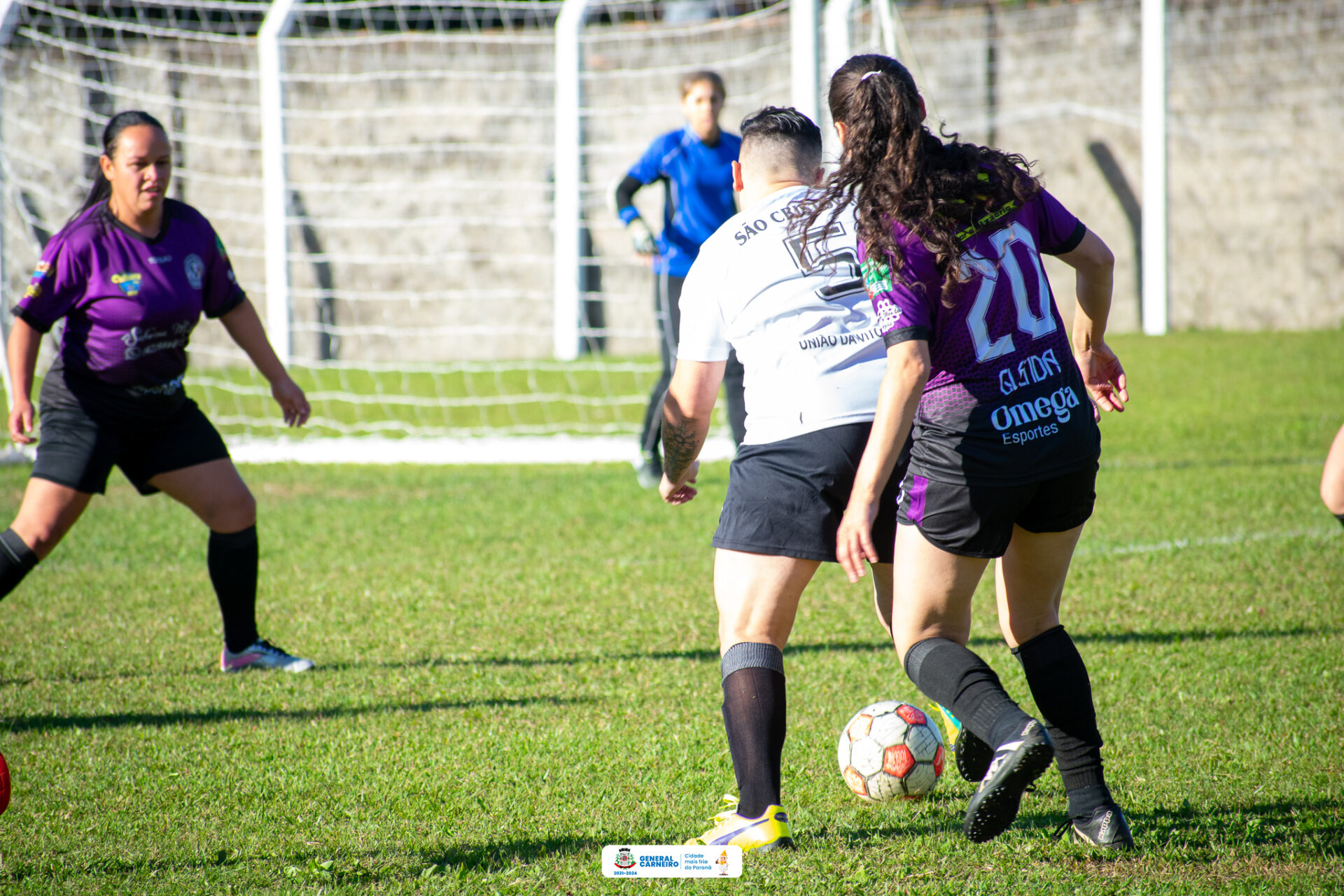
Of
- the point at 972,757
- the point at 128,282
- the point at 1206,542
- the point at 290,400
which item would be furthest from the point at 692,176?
the point at 972,757

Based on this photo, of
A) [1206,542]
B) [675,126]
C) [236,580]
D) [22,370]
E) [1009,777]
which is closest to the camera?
[1009,777]

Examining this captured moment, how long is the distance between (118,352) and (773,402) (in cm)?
276

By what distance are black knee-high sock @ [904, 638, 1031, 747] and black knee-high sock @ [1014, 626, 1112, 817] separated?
26cm

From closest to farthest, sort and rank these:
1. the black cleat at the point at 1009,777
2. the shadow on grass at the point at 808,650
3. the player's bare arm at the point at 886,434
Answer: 1. the black cleat at the point at 1009,777
2. the player's bare arm at the point at 886,434
3. the shadow on grass at the point at 808,650

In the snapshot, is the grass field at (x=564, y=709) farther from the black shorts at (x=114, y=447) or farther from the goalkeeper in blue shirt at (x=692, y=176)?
the goalkeeper in blue shirt at (x=692, y=176)

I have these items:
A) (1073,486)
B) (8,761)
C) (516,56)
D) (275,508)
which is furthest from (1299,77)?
(8,761)

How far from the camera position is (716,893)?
276 centimetres

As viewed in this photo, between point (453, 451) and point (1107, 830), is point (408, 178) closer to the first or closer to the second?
point (453, 451)

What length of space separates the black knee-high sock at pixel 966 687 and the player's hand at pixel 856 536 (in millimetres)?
339

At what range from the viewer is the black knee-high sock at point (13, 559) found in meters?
4.40

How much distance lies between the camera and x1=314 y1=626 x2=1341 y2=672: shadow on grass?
4879mm

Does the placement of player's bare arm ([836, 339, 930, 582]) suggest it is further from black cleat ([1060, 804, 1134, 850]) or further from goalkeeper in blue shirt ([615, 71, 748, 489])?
goalkeeper in blue shirt ([615, 71, 748, 489])

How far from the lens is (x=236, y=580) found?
480cm

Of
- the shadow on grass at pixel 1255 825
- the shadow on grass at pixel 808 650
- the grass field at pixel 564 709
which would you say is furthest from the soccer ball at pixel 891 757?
the shadow on grass at pixel 808 650
